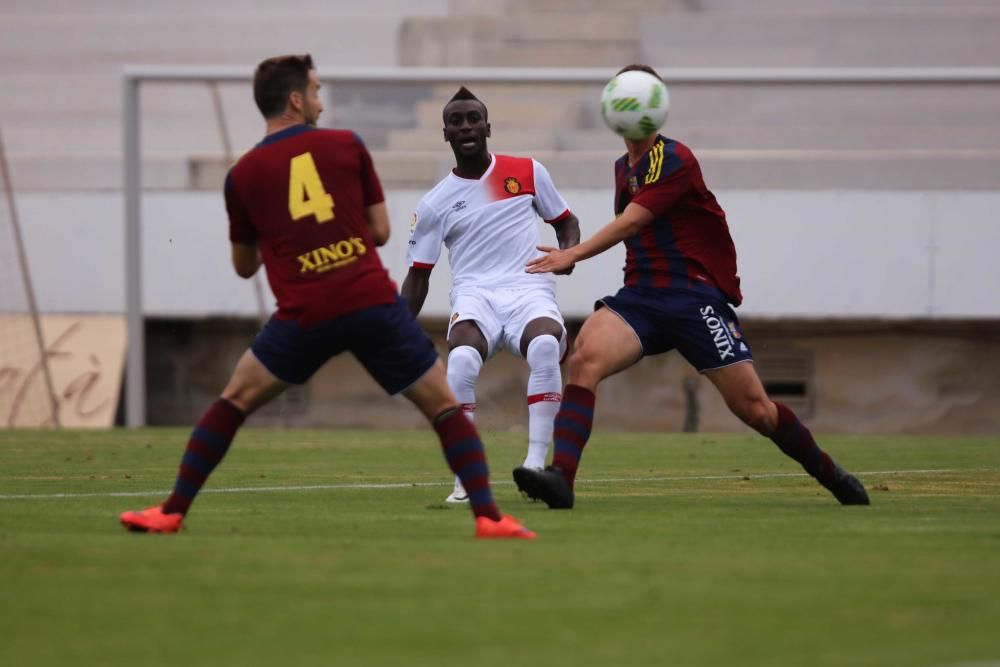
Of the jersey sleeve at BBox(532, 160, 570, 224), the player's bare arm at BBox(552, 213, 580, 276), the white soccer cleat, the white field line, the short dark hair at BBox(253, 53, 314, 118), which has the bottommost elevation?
the white field line

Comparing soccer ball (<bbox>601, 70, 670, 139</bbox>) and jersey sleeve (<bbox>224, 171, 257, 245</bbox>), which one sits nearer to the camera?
jersey sleeve (<bbox>224, 171, 257, 245</bbox>)

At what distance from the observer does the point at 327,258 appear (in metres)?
6.45

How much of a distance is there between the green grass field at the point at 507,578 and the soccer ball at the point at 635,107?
1.68 m

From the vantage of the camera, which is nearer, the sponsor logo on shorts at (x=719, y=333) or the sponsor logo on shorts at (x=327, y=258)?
the sponsor logo on shorts at (x=327, y=258)

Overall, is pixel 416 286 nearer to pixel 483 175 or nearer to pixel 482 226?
pixel 482 226

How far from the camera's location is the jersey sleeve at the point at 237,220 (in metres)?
6.53

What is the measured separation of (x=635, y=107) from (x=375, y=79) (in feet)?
31.9

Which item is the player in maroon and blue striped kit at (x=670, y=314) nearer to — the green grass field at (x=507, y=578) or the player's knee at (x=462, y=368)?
the green grass field at (x=507, y=578)

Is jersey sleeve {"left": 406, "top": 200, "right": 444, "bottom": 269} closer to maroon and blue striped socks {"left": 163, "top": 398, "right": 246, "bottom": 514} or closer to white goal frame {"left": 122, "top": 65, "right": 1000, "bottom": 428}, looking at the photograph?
maroon and blue striped socks {"left": 163, "top": 398, "right": 246, "bottom": 514}

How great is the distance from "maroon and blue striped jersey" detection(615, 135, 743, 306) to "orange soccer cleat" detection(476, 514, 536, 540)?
2.07m

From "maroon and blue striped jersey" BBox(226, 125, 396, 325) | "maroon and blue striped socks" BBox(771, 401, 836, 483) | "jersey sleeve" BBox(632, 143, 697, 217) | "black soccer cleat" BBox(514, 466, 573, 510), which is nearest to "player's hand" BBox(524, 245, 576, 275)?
"jersey sleeve" BBox(632, 143, 697, 217)

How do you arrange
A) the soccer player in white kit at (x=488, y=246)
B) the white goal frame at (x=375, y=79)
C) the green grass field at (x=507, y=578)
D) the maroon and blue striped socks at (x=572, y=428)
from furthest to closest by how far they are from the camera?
the white goal frame at (x=375, y=79), the soccer player in white kit at (x=488, y=246), the maroon and blue striped socks at (x=572, y=428), the green grass field at (x=507, y=578)

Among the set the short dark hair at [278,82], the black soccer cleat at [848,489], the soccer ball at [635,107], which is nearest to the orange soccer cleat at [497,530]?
the short dark hair at [278,82]

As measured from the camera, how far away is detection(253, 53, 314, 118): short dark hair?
653 centimetres
